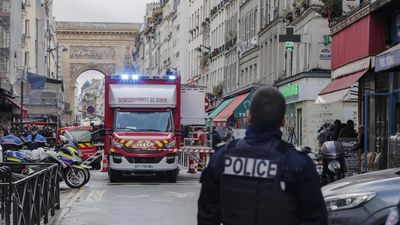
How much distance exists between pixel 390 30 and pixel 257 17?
1023 inches

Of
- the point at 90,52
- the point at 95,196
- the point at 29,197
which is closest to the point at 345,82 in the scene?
the point at 95,196

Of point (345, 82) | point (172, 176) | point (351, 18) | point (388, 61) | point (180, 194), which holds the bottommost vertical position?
point (180, 194)

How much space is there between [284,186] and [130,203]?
12.2 m

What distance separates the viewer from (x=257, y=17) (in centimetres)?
4653

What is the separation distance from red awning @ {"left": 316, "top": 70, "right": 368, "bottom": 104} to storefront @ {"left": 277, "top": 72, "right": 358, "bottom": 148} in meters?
9.15

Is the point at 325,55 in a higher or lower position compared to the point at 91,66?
lower

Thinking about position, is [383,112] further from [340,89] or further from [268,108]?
[268,108]

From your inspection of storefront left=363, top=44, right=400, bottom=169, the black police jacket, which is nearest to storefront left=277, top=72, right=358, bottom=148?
storefront left=363, top=44, right=400, bottom=169

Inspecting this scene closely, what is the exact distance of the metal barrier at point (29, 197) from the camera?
912cm

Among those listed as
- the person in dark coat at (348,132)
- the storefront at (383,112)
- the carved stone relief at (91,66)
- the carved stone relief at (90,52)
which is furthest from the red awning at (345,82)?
the carved stone relief at (90,52)

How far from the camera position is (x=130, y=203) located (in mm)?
16609

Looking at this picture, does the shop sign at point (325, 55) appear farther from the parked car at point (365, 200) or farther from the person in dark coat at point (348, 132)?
the parked car at point (365, 200)

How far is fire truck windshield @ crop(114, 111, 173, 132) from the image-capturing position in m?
22.9

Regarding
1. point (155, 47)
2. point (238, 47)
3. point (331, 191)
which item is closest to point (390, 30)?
point (331, 191)
